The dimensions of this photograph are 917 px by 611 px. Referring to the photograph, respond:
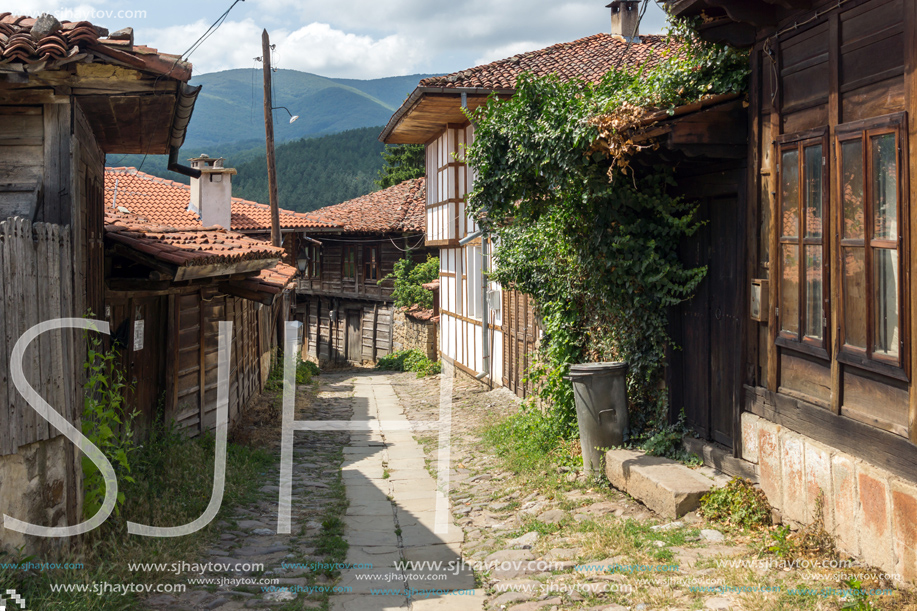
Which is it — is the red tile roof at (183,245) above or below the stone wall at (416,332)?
above

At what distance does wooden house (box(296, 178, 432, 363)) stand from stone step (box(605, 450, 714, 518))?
19.8m

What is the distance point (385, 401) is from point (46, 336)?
11594mm

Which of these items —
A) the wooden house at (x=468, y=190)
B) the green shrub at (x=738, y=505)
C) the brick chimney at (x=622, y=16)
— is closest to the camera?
the green shrub at (x=738, y=505)

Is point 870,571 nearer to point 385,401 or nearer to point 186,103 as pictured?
point 186,103

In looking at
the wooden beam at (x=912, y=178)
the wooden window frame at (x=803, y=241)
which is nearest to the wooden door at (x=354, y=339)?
the wooden window frame at (x=803, y=241)

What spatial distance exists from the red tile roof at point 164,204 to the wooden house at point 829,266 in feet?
51.6

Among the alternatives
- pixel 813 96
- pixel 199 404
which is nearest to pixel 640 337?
pixel 813 96

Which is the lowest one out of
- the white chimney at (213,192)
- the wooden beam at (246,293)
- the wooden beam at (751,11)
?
the wooden beam at (246,293)

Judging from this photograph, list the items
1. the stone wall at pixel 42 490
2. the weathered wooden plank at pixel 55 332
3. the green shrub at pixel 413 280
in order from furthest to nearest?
the green shrub at pixel 413 280, the weathered wooden plank at pixel 55 332, the stone wall at pixel 42 490

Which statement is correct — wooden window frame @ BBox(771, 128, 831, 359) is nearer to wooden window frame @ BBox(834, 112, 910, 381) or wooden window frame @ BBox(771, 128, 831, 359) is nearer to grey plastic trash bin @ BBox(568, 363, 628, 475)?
wooden window frame @ BBox(834, 112, 910, 381)

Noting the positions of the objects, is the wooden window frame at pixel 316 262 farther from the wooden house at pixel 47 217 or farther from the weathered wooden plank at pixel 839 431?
the weathered wooden plank at pixel 839 431

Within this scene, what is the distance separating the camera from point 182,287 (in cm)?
791

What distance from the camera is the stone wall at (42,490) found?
399cm

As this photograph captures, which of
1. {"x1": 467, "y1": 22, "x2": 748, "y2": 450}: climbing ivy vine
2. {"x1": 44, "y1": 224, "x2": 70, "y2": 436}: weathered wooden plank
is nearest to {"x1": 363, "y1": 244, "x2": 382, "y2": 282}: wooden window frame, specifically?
{"x1": 467, "y1": 22, "x2": 748, "y2": 450}: climbing ivy vine
